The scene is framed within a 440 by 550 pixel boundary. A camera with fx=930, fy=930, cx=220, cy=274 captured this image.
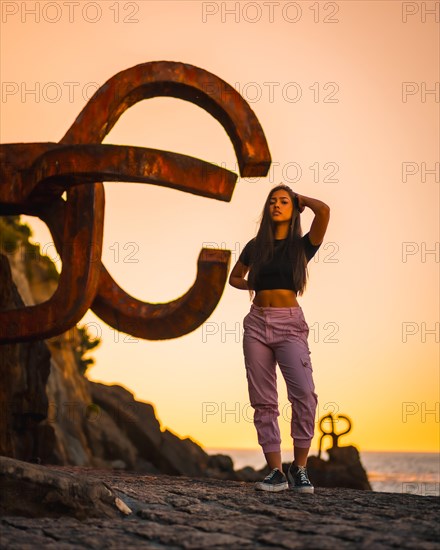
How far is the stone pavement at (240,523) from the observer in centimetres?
394

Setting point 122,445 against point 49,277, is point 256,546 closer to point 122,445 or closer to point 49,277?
point 122,445

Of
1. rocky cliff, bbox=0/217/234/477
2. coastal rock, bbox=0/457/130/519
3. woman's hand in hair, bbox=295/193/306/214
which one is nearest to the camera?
coastal rock, bbox=0/457/130/519

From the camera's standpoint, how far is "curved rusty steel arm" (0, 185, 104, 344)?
752 centimetres

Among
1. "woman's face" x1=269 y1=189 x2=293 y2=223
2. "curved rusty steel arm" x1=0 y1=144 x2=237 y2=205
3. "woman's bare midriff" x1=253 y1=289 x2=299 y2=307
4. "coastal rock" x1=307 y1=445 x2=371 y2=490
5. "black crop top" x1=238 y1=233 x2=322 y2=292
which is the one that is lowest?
"coastal rock" x1=307 y1=445 x2=371 y2=490

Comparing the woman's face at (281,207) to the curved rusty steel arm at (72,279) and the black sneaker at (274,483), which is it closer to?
the black sneaker at (274,483)

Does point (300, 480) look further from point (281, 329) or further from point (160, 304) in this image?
point (160, 304)

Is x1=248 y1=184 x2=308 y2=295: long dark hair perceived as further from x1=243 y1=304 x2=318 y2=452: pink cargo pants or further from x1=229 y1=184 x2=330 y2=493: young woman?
x1=243 y1=304 x2=318 y2=452: pink cargo pants

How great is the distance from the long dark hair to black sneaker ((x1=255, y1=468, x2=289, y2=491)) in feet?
3.83

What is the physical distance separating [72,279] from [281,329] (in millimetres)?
2285

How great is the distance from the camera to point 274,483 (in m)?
5.86

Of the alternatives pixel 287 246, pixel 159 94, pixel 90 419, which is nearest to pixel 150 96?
pixel 159 94

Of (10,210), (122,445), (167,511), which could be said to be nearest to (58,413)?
(122,445)

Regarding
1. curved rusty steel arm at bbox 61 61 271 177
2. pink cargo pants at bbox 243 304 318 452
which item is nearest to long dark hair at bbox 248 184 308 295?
pink cargo pants at bbox 243 304 318 452

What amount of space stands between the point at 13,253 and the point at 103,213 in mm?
16115
